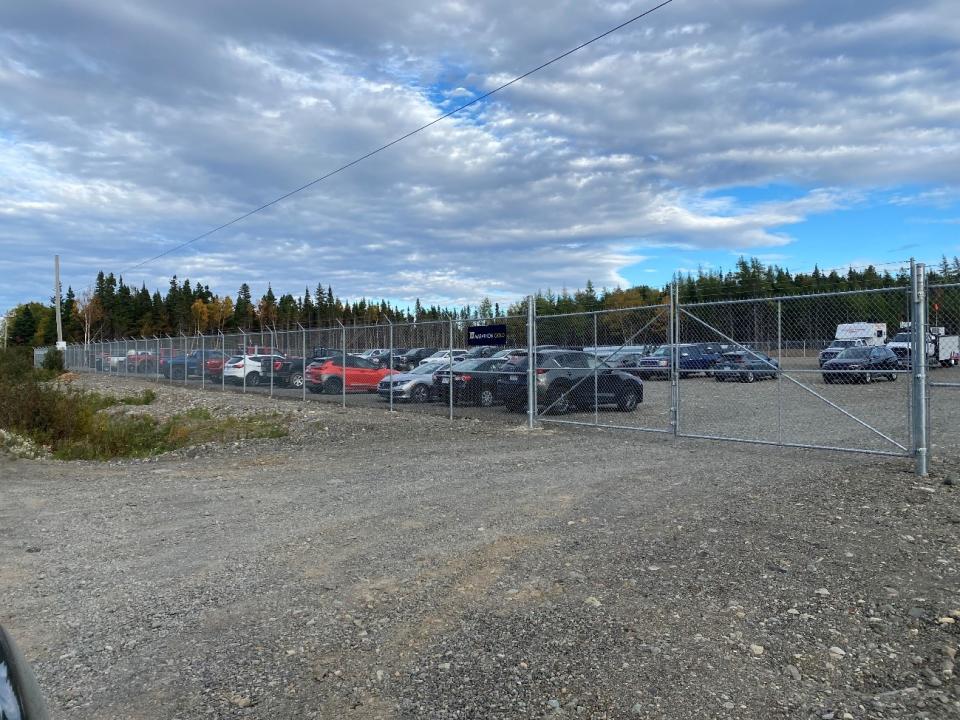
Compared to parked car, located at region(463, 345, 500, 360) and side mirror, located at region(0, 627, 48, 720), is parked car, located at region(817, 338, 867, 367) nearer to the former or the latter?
parked car, located at region(463, 345, 500, 360)

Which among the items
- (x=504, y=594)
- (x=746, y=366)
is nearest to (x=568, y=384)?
(x=746, y=366)

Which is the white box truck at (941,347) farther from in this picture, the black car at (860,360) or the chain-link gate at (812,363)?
the black car at (860,360)

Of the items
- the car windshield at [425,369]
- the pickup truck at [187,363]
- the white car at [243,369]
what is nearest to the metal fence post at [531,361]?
the car windshield at [425,369]

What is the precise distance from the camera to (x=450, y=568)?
19.4ft

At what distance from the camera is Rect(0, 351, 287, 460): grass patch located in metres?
15.5

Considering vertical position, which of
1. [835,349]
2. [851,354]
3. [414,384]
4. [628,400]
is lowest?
[628,400]

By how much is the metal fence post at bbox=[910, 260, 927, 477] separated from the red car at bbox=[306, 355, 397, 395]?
16.9 meters

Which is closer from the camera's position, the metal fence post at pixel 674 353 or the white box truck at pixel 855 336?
the white box truck at pixel 855 336

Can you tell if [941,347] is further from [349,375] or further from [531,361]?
[349,375]

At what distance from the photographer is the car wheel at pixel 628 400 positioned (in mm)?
16031

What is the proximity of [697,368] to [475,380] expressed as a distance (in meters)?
5.63

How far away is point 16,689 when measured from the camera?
1906mm

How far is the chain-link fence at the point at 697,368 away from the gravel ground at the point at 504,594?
1719 mm

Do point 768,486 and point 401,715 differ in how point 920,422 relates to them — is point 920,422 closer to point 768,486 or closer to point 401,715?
point 768,486
